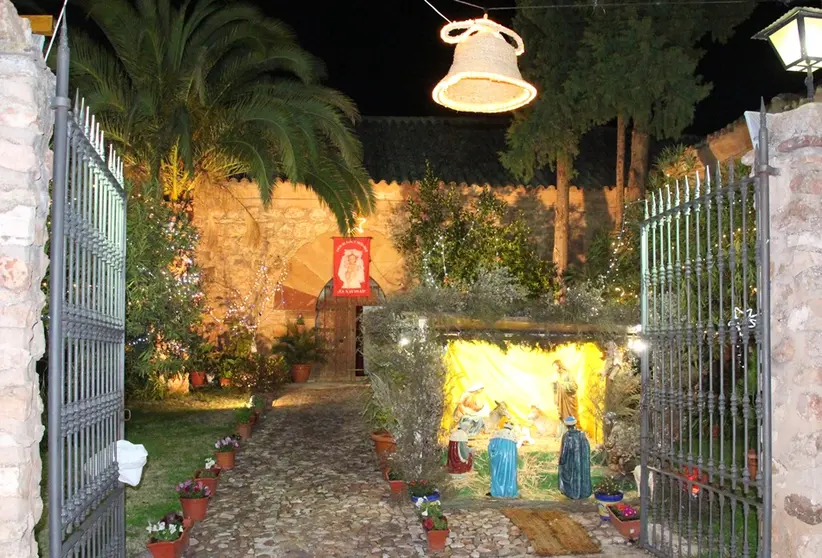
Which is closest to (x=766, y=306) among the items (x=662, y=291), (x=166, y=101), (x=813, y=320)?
(x=813, y=320)

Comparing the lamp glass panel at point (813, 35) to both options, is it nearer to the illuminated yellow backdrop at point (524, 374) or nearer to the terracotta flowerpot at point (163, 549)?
the terracotta flowerpot at point (163, 549)

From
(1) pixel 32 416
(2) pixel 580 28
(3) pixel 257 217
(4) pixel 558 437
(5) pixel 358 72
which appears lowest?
(4) pixel 558 437

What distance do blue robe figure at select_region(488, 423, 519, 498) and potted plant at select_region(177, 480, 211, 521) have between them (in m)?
3.09

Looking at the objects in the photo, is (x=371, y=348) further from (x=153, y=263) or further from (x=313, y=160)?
(x=313, y=160)

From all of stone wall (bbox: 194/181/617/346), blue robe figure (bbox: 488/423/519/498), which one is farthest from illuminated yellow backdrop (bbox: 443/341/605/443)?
stone wall (bbox: 194/181/617/346)

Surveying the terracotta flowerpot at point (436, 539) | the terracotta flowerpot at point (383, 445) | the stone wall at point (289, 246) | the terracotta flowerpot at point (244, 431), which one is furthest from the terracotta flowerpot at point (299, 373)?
the terracotta flowerpot at point (436, 539)

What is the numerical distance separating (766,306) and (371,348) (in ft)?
20.2

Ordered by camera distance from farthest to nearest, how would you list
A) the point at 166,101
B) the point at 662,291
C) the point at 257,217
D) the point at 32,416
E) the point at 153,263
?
the point at 257,217 < the point at 166,101 < the point at 153,263 < the point at 662,291 < the point at 32,416

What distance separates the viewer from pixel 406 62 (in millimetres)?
20922

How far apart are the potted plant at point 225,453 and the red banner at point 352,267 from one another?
6.67 m

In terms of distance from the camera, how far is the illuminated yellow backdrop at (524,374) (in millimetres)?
11219

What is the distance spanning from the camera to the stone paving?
647 centimetres

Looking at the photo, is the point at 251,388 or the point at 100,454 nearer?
the point at 100,454

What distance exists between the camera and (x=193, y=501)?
709 centimetres
